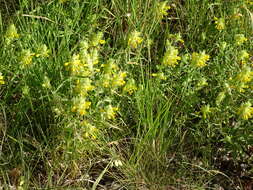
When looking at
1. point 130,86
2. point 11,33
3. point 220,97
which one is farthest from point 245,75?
point 11,33

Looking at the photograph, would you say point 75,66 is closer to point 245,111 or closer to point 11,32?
point 11,32

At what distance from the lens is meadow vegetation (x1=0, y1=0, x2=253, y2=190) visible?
253 cm

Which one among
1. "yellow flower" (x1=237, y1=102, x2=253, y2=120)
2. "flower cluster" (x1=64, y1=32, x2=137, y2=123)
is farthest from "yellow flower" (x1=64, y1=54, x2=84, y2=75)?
"yellow flower" (x1=237, y1=102, x2=253, y2=120)

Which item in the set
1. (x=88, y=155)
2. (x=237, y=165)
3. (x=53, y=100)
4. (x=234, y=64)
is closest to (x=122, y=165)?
(x=88, y=155)

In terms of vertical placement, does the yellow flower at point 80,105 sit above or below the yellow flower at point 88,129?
above

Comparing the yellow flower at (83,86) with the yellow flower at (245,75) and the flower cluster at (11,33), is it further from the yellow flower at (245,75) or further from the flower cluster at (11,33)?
the yellow flower at (245,75)

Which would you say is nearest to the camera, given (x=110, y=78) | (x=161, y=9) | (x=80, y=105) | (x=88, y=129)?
(x=80, y=105)

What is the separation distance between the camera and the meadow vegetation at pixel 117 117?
2.53 metres

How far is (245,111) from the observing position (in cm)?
255

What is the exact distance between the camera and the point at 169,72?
9.25 feet

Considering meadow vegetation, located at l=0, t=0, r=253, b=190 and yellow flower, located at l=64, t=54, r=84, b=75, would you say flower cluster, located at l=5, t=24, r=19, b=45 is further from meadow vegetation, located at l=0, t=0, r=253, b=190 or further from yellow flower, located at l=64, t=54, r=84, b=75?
yellow flower, located at l=64, t=54, r=84, b=75

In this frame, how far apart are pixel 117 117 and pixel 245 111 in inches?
30.5

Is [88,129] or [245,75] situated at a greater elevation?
[245,75]

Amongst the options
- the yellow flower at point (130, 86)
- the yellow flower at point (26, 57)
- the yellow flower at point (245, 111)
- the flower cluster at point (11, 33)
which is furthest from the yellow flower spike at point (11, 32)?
the yellow flower at point (245, 111)
